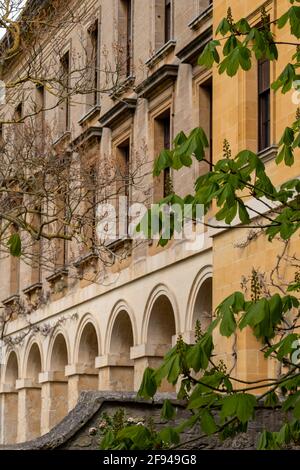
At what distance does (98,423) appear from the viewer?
1420 cm

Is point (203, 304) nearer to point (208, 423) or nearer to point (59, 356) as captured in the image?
point (59, 356)

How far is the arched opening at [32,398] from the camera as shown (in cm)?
3716

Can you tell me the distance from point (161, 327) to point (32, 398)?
36.4 feet

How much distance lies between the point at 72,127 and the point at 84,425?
1929 centimetres

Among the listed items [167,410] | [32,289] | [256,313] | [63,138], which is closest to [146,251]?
[63,138]

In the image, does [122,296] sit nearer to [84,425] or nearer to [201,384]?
[84,425]

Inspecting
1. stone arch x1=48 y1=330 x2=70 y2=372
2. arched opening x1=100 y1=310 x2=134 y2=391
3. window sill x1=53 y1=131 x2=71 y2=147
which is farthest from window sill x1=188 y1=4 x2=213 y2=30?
stone arch x1=48 y1=330 x2=70 y2=372

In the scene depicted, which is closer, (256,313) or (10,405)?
(256,313)

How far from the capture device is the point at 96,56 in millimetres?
32500

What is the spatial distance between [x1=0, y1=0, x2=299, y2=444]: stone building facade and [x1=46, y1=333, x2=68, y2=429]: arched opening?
0.09 ft

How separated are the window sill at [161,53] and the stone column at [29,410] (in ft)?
41.6

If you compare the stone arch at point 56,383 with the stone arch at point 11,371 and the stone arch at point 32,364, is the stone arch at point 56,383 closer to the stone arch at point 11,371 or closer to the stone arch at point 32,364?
the stone arch at point 32,364

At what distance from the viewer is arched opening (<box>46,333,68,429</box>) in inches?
1361
